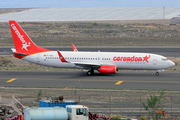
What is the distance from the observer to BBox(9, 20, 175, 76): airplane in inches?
1804

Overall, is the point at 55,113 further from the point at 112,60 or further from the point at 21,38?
the point at 21,38

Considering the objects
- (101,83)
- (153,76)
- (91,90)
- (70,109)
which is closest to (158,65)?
(153,76)

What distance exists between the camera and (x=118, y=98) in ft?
104

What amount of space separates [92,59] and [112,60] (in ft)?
9.87

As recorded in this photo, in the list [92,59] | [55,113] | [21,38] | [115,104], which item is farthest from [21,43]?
[55,113]

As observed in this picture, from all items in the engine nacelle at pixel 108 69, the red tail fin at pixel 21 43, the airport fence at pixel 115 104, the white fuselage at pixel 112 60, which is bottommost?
the airport fence at pixel 115 104

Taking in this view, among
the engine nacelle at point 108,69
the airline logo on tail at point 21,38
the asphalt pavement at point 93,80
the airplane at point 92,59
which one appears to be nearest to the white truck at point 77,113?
the asphalt pavement at point 93,80

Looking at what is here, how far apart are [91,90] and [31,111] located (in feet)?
58.8

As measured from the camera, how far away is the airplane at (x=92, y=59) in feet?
150

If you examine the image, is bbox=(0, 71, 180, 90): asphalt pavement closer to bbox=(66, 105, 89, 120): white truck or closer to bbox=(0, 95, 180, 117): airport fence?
bbox=(0, 95, 180, 117): airport fence

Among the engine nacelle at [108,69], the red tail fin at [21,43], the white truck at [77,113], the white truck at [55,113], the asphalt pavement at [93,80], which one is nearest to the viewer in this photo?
the white truck at [55,113]

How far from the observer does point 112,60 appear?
4644 cm

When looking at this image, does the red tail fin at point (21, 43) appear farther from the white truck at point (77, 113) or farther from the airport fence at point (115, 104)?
the white truck at point (77, 113)

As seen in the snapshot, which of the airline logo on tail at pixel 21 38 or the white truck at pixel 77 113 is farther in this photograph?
the airline logo on tail at pixel 21 38
